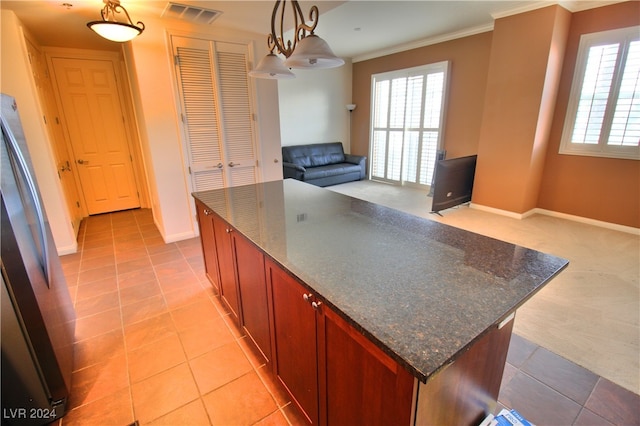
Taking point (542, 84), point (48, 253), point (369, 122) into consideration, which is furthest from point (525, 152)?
point (48, 253)

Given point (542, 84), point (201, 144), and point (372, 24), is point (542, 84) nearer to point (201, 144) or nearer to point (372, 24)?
point (372, 24)

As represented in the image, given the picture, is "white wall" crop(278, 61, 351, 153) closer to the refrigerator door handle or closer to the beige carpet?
the beige carpet

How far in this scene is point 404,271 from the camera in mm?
1139

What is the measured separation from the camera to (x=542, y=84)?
3.88 m

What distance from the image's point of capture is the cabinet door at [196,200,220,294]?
2225 millimetres

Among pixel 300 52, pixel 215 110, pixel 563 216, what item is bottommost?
A: pixel 563 216

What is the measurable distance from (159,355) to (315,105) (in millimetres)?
6105

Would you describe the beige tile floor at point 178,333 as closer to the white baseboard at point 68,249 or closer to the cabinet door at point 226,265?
the white baseboard at point 68,249

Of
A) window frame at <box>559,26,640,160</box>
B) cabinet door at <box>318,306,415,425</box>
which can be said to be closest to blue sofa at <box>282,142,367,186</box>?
window frame at <box>559,26,640,160</box>

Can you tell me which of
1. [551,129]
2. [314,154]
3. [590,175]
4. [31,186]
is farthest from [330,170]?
[31,186]

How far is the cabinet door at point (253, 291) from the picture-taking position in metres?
1.54

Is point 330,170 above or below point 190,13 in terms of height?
below

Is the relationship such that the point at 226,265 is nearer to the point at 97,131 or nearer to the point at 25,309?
the point at 25,309

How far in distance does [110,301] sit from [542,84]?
17.9 ft
